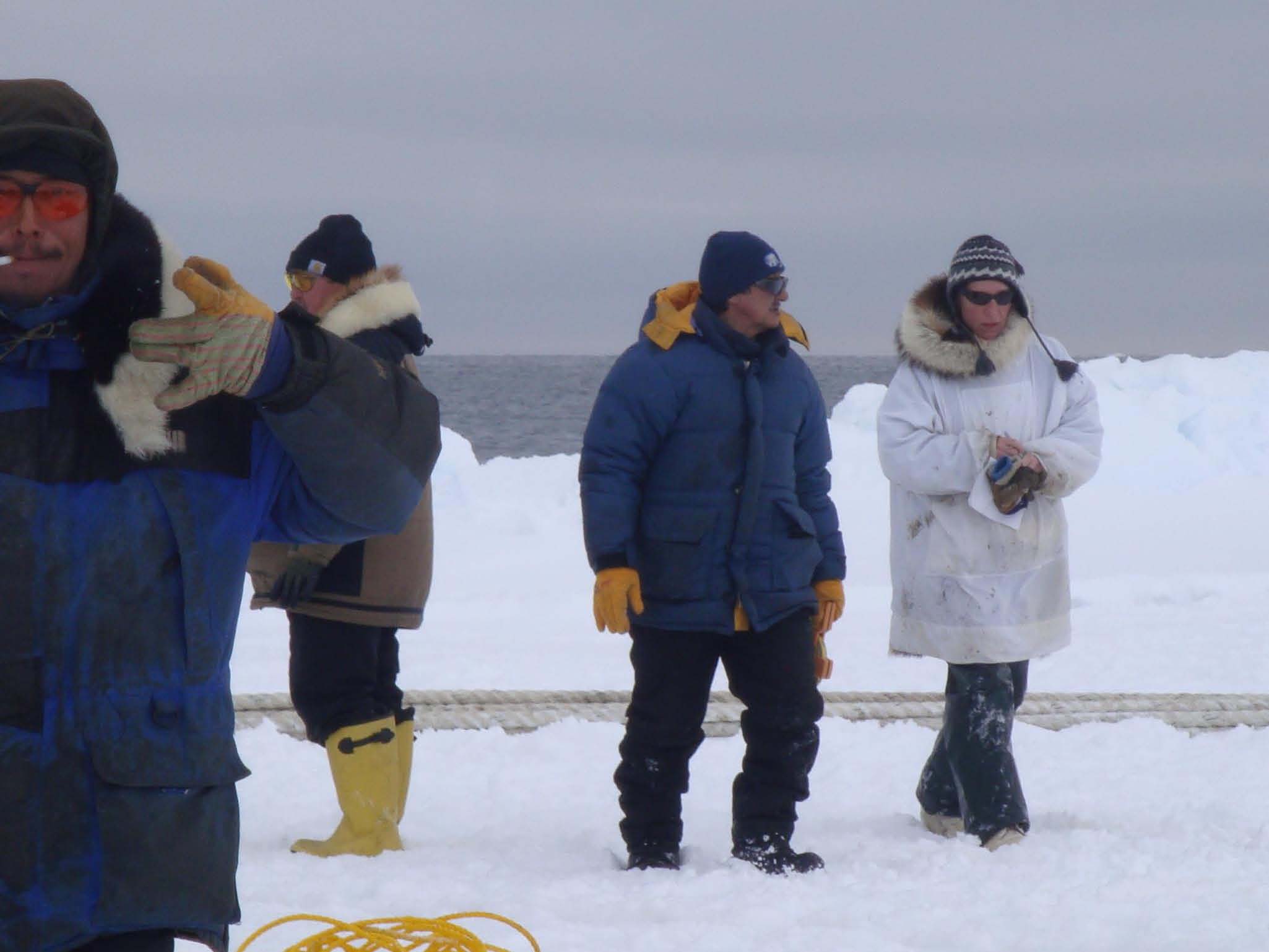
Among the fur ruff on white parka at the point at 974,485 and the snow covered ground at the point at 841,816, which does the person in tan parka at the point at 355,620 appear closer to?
the snow covered ground at the point at 841,816

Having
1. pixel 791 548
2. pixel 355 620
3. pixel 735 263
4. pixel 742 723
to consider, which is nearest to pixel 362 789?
pixel 355 620

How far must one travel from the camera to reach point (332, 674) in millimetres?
4055

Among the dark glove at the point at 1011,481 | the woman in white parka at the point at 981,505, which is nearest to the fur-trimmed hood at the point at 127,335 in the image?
the woman in white parka at the point at 981,505

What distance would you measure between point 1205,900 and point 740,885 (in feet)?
3.64

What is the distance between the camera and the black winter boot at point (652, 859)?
13.2 feet

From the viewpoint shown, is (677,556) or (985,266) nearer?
(677,556)

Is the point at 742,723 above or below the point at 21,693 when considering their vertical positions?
below

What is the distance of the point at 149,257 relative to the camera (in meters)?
1.87

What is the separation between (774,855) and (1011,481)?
4.08ft

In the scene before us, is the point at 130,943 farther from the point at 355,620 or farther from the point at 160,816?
the point at 355,620

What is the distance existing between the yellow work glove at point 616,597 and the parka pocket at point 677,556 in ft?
0.23

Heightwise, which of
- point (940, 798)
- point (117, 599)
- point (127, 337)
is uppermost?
point (127, 337)

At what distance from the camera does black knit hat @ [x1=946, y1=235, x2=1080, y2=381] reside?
446 centimetres

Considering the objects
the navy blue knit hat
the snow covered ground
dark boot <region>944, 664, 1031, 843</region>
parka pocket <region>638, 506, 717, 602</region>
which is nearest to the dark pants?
the snow covered ground
